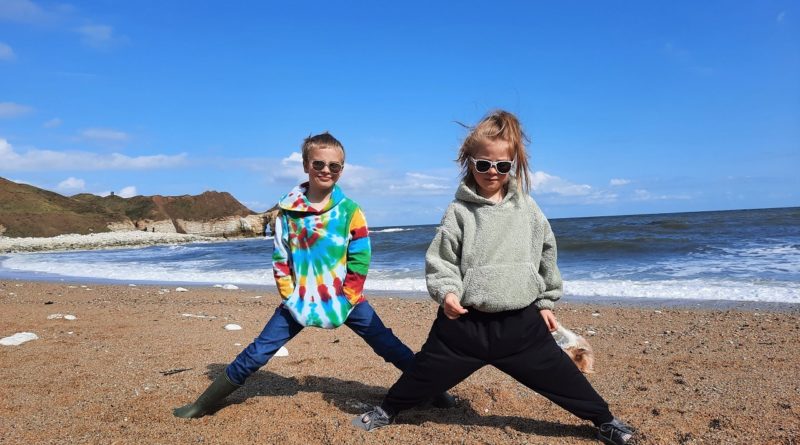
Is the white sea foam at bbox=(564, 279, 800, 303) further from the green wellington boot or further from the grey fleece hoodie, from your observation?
the green wellington boot

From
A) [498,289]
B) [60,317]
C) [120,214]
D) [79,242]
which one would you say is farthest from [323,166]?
[120,214]

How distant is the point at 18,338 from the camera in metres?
4.98

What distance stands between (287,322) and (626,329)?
15.1 feet

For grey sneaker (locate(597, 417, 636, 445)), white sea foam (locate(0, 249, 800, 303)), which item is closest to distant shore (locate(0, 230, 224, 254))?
white sea foam (locate(0, 249, 800, 303))

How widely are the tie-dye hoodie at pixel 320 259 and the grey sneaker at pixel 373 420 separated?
53 centimetres

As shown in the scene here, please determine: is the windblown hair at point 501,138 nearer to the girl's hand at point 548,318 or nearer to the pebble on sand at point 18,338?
the girl's hand at point 548,318

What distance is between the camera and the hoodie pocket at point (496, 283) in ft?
8.19

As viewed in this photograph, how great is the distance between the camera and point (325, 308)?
3.01m

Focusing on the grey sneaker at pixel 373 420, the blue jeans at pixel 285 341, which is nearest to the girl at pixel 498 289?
the grey sneaker at pixel 373 420

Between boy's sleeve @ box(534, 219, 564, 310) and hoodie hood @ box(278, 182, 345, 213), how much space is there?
4.08 feet

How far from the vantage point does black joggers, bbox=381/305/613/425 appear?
2560 millimetres

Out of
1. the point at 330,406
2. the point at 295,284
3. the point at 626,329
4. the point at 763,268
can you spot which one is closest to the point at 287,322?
the point at 295,284

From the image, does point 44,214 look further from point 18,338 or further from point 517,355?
point 517,355

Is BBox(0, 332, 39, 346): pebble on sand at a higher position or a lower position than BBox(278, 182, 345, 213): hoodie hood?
lower
